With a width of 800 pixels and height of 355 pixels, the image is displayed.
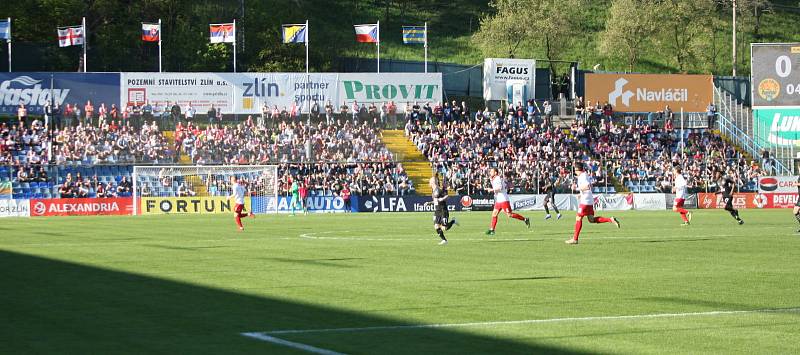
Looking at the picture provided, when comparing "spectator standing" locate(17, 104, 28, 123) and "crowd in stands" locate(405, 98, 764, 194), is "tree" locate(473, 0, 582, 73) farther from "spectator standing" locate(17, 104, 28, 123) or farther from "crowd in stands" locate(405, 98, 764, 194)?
"spectator standing" locate(17, 104, 28, 123)

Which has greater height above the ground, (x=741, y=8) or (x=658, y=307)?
(x=741, y=8)

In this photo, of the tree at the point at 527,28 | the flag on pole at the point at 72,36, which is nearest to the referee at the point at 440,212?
the flag on pole at the point at 72,36

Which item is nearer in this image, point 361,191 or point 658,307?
point 658,307

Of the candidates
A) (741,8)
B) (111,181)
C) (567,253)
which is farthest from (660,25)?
(567,253)

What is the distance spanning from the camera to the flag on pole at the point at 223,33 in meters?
72.4

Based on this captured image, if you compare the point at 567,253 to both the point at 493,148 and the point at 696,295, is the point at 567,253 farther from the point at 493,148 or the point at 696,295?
the point at 493,148

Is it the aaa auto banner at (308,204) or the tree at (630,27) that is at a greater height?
the tree at (630,27)

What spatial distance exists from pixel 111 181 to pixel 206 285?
45123 millimetres

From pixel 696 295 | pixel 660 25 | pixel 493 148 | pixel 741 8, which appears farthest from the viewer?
pixel 741 8

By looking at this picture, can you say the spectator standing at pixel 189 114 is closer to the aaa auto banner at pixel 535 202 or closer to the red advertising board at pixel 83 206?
the red advertising board at pixel 83 206

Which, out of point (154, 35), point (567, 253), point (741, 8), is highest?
point (741, 8)

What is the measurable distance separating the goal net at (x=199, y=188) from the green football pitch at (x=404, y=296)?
1142 inches

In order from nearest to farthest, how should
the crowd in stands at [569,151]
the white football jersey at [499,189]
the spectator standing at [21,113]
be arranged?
the white football jersey at [499,189] → the crowd in stands at [569,151] → the spectator standing at [21,113]

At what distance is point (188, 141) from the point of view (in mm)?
65688
